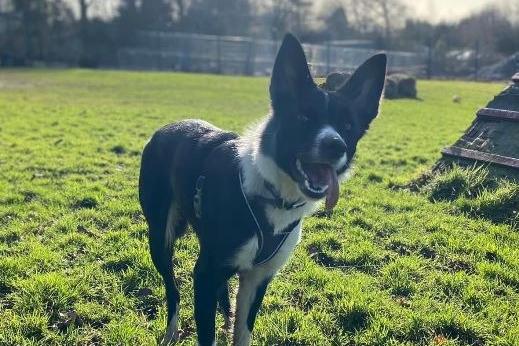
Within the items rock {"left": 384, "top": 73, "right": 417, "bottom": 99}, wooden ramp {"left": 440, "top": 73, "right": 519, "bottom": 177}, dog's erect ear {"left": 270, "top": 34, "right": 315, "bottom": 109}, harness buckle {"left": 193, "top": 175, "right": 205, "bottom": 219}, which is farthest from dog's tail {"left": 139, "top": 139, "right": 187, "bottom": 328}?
rock {"left": 384, "top": 73, "right": 417, "bottom": 99}

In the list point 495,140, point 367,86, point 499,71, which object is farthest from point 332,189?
point 499,71

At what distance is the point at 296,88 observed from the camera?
365cm

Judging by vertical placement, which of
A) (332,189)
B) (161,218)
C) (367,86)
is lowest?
(161,218)

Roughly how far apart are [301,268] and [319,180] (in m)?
2.08

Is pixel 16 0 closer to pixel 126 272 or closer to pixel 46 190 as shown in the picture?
pixel 46 190

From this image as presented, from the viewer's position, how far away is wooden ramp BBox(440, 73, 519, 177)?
7.59 metres

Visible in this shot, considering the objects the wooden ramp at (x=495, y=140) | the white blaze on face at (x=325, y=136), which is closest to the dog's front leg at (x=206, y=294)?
the white blaze on face at (x=325, y=136)

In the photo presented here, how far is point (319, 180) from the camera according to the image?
11.6 feet

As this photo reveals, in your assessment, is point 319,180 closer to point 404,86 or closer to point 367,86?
point 367,86

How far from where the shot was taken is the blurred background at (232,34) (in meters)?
51.5

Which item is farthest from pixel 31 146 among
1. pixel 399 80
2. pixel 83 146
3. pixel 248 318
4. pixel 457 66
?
pixel 457 66

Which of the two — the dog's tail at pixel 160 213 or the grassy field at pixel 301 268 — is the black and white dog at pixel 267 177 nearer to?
Answer: the dog's tail at pixel 160 213

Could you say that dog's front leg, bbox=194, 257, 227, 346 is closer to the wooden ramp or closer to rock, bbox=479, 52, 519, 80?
the wooden ramp

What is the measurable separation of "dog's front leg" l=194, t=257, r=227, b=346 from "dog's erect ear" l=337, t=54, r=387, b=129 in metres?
1.62
